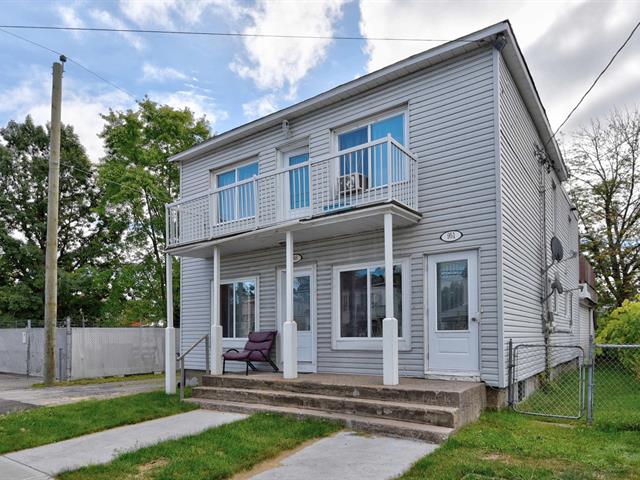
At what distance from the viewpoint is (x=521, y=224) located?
872 centimetres

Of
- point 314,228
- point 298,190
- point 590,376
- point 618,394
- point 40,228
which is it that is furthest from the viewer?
point 40,228

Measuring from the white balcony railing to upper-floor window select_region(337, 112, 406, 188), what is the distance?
0.02 metres

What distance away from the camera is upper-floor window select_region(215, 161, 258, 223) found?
10.0 m

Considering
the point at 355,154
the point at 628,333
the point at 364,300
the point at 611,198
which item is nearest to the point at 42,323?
the point at 364,300

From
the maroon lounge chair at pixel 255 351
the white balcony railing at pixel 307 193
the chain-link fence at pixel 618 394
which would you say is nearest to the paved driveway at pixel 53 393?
the maroon lounge chair at pixel 255 351

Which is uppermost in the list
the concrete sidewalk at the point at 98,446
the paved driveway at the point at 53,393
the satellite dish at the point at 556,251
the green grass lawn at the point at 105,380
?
the satellite dish at the point at 556,251

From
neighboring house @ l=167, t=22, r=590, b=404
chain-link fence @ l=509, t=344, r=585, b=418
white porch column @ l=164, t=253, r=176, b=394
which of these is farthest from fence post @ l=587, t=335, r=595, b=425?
white porch column @ l=164, t=253, r=176, b=394

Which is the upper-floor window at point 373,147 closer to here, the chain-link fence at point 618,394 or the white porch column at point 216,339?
the white porch column at point 216,339

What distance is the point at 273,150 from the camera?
1050 centimetres

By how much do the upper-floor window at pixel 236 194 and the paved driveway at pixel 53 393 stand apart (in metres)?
4.36

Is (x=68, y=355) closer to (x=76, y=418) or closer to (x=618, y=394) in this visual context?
(x=76, y=418)

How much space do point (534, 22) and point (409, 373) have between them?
6.50 meters

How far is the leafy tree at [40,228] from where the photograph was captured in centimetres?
2455

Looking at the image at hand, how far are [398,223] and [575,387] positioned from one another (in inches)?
209
